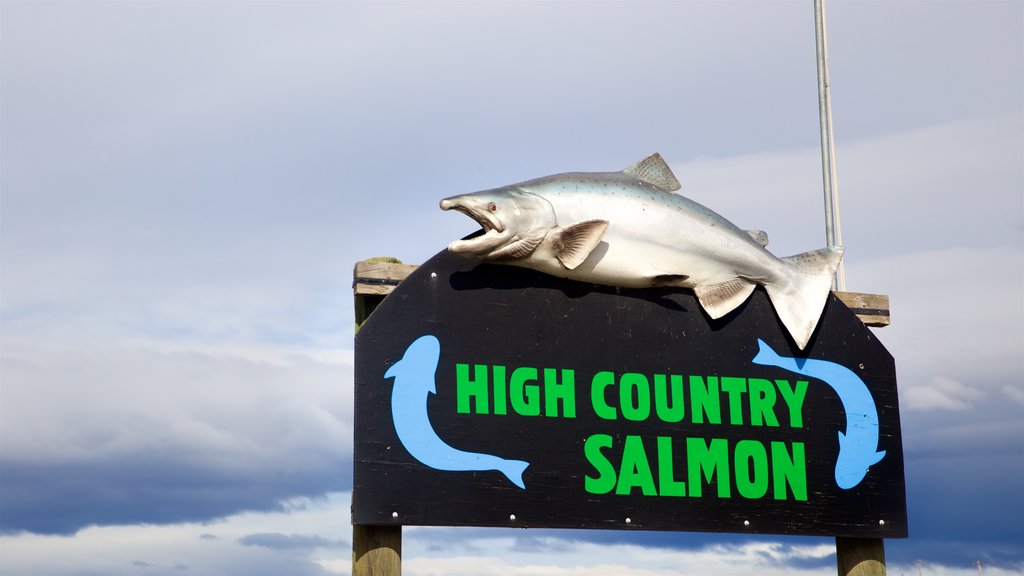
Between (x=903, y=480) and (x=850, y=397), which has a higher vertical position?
(x=850, y=397)

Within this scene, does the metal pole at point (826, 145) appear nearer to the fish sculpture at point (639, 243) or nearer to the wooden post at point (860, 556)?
the fish sculpture at point (639, 243)

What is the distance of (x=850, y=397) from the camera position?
8.21 metres

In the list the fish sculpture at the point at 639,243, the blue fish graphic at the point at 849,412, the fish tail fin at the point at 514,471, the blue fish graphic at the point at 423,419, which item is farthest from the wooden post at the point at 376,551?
the blue fish graphic at the point at 849,412

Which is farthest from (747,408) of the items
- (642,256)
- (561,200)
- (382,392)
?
(382,392)

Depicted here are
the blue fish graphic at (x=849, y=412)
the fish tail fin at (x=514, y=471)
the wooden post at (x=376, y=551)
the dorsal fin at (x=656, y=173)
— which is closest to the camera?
the wooden post at (x=376, y=551)

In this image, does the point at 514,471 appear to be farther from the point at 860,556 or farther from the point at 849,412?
the point at 860,556

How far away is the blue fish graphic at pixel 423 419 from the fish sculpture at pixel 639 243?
0.65 metres

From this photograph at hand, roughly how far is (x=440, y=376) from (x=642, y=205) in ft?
5.31

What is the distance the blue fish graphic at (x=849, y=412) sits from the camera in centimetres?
804

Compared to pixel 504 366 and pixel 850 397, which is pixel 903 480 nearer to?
pixel 850 397

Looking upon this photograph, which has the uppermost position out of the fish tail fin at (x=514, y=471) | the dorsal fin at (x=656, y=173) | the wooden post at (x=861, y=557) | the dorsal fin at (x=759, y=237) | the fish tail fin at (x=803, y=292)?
the dorsal fin at (x=656, y=173)

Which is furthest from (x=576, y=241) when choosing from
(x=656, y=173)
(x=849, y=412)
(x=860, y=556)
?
(x=860, y=556)

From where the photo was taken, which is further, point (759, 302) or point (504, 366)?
point (759, 302)

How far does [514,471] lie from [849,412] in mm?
2391
